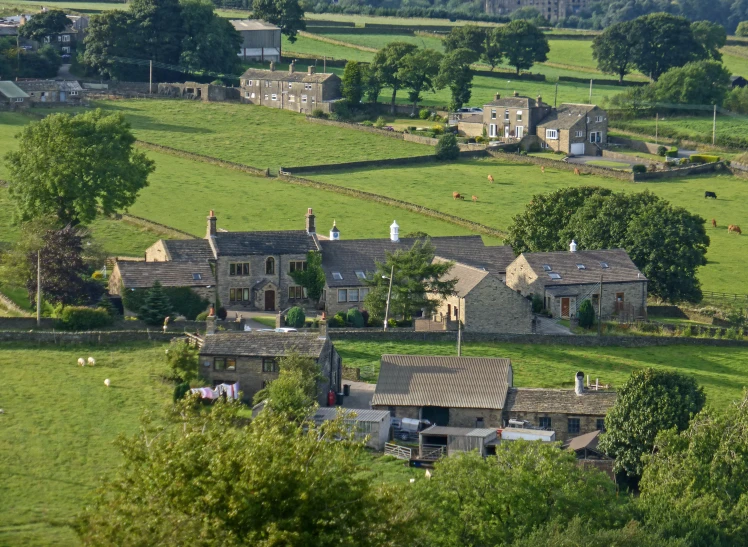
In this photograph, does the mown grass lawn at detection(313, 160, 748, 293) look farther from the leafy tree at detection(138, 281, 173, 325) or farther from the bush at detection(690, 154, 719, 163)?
the leafy tree at detection(138, 281, 173, 325)

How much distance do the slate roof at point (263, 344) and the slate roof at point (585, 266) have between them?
66.1ft

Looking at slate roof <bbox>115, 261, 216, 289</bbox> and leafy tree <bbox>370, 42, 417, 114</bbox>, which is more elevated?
leafy tree <bbox>370, 42, 417, 114</bbox>

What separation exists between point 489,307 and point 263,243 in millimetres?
13455

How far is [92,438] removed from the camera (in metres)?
60.6

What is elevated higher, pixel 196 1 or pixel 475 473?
pixel 196 1

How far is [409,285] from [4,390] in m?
22.8

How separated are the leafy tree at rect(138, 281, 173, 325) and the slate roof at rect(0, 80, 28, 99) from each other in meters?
63.8

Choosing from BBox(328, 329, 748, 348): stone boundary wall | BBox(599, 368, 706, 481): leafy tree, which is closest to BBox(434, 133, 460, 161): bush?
BBox(328, 329, 748, 348): stone boundary wall

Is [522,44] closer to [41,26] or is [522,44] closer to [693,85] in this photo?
[693,85]

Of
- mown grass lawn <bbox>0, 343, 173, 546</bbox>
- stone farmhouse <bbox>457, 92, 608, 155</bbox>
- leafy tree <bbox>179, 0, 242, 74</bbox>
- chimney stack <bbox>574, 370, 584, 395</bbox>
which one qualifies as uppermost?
leafy tree <bbox>179, 0, 242, 74</bbox>

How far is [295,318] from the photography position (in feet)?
260

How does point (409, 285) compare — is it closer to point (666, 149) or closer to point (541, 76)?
point (666, 149)

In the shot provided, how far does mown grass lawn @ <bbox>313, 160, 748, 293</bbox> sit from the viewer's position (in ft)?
353

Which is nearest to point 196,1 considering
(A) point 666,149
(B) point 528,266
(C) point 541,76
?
(C) point 541,76
